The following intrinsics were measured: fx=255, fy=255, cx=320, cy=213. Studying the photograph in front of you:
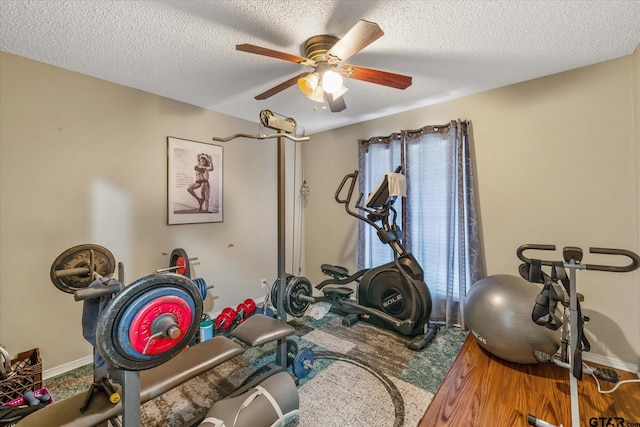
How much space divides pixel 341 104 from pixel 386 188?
100cm

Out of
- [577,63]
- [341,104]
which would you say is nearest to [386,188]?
[341,104]

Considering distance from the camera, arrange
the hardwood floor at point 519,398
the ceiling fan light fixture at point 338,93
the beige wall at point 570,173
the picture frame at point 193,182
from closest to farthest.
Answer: the hardwood floor at point 519,398, the ceiling fan light fixture at point 338,93, the beige wall at point 570,173, the picture frame at point 193,182

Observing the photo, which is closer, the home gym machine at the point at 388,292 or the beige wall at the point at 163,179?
the beige wall at the point at 163,179

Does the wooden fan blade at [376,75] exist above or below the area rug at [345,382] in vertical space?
above

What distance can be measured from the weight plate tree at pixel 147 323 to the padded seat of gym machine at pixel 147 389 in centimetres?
33

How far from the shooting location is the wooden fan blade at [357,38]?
129 cm

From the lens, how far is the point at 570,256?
133 cm

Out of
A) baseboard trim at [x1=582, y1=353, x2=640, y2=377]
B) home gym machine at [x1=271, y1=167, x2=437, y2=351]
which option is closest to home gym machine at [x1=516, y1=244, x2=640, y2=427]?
baseboard trim at [x1=582, y1=353, x2=640, y2=377]

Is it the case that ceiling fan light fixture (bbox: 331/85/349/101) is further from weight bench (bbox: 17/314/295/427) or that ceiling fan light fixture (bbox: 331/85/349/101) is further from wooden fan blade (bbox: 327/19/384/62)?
weight bench (bbox: 17/314/295/427)

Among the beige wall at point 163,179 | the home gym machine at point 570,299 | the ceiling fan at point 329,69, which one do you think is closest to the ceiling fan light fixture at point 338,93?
the ceiling fan at point 329,69

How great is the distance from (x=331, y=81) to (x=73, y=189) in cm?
231

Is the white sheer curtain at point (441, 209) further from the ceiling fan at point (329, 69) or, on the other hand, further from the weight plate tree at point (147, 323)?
the weight plate tree at point (147, 323)

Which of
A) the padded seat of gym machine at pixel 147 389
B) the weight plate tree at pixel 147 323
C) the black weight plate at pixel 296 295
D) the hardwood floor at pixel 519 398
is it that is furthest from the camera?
the black weight plate at pixel 296 295

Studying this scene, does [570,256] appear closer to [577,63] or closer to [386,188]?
[386,188]
